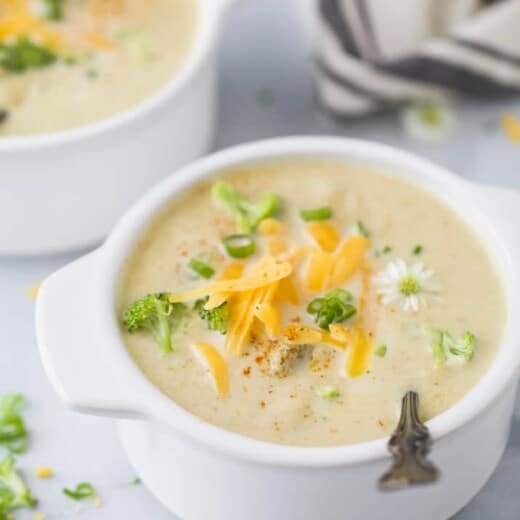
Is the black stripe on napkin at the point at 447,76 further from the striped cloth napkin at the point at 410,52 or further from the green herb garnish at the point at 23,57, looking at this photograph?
the green herb garnish at the point at 23,57

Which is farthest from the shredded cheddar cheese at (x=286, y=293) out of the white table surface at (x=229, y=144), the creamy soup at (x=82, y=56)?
the creamy soup at (x=82, y=56)

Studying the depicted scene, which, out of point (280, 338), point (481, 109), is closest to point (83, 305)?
point (280, 338)

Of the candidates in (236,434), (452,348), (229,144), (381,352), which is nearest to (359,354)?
(381,352)

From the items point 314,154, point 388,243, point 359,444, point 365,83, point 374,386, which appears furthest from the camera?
point 365,83

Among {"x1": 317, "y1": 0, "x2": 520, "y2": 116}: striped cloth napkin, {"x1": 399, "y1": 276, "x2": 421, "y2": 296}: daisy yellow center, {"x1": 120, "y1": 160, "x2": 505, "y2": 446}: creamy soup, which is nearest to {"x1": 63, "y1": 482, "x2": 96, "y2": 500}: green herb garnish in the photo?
{"x1": 120, "y1": 160, "x2": 505, "y2": 446}: creamy soup

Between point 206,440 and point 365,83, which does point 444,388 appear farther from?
point 365,83

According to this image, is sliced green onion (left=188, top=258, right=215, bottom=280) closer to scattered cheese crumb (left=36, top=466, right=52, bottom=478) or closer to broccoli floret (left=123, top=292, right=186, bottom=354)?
broccoli floret (left=123, top=292, right=186, bottom=354)
